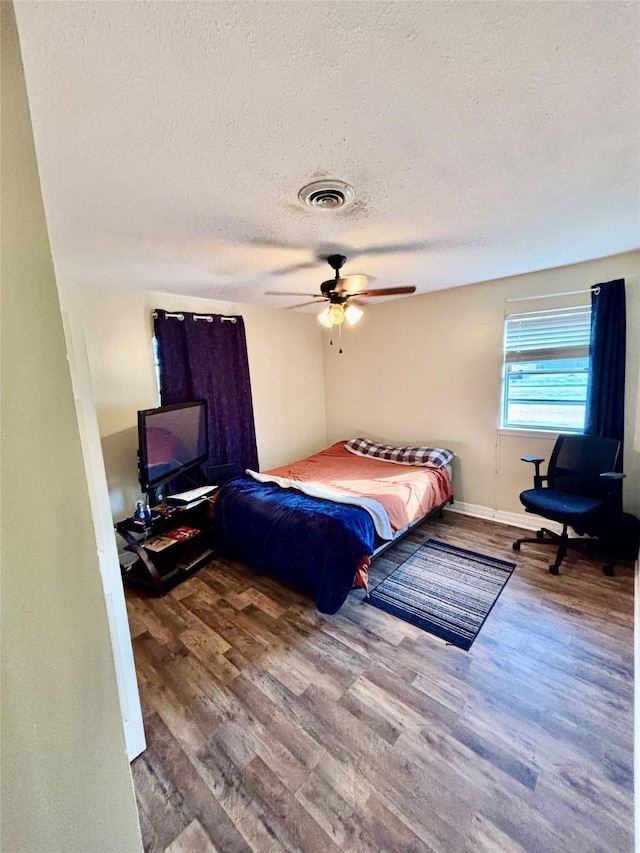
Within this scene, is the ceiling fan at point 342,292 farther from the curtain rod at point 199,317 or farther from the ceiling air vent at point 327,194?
the curtain rod at point 199,317

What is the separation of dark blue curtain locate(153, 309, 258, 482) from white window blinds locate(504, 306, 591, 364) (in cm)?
263

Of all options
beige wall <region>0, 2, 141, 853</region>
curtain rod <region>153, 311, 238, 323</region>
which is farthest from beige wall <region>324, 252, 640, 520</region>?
beige wall <region>0, 2, 141, 853</region>

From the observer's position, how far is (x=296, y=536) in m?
2.41

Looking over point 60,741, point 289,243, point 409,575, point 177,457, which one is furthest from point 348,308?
point 60,741

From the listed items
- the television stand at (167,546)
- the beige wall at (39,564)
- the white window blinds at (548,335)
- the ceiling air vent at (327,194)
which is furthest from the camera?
the white window blinds at (548,335)

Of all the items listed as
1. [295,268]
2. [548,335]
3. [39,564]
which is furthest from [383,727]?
[548,335]

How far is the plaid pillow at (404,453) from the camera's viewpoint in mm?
3570

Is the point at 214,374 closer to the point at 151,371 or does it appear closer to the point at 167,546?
the point at 151,371

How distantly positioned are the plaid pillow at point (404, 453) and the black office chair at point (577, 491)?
852mm

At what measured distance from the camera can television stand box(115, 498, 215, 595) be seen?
2566mm

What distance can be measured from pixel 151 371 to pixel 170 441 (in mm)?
727

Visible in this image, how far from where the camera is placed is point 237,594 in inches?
99.5

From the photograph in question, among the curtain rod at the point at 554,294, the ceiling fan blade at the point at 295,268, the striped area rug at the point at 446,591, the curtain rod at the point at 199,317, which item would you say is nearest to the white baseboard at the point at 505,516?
the striped area rug at the point at 446,591

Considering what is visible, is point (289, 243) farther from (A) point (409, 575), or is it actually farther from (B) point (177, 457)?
(A) point (409, 575)
